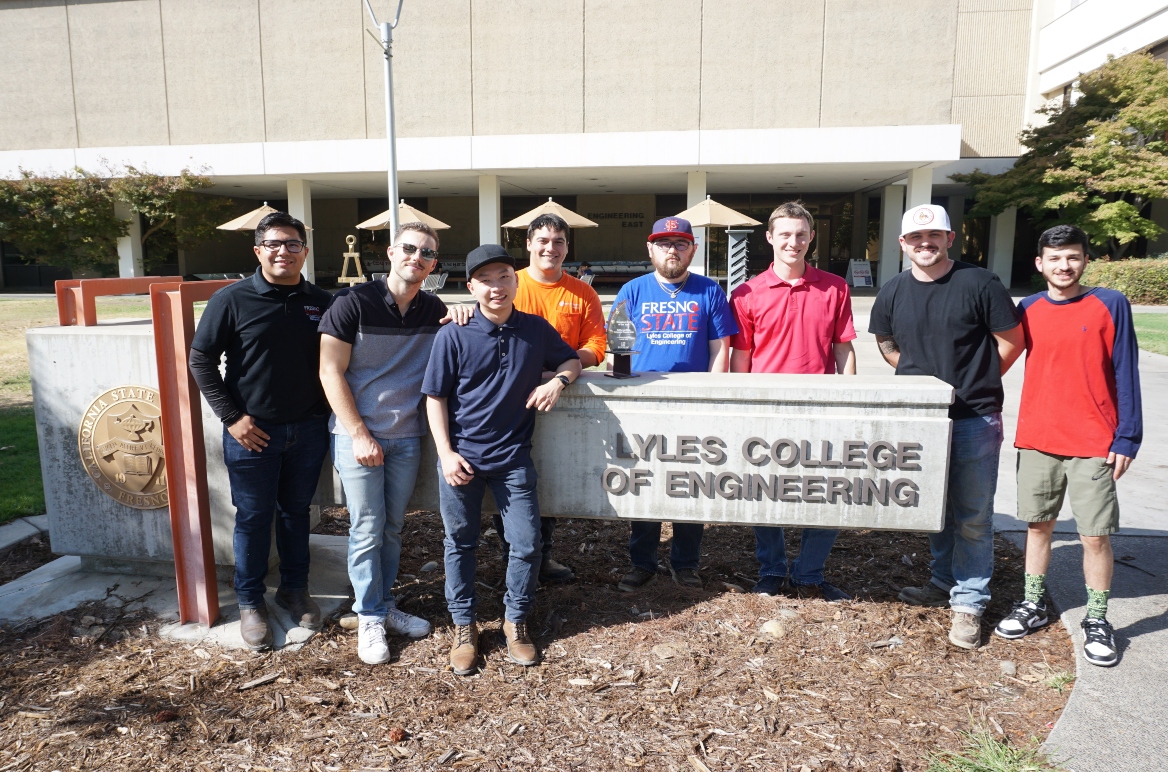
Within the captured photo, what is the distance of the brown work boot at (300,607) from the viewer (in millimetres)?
3719

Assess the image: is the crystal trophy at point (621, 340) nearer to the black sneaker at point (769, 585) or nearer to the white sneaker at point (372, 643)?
the black sneaker at point (769, 585)

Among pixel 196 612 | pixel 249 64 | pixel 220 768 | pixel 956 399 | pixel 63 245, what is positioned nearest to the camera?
pixel 220 768

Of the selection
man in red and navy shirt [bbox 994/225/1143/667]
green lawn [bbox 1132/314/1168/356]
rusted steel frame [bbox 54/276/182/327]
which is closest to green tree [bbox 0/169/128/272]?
rusted steel frame [bbox 54/276/182/327]

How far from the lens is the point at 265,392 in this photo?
3.40m

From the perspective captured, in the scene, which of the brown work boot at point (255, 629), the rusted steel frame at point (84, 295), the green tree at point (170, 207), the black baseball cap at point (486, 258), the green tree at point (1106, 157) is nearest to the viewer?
the black baseball cap at point (486, 258)

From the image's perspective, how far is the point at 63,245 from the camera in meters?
27.4

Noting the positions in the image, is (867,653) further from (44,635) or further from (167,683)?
(44,635)

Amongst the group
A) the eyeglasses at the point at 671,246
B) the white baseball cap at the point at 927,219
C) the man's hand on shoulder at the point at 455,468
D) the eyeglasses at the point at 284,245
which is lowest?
the man's hand on shoulder at the point at 455,468

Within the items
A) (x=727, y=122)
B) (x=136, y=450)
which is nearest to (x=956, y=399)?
(x=136, y=450)

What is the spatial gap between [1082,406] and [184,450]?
155 inches

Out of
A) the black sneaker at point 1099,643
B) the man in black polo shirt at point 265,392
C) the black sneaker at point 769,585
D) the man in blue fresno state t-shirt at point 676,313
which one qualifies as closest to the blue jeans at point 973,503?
the black sneaker at point 1099,643

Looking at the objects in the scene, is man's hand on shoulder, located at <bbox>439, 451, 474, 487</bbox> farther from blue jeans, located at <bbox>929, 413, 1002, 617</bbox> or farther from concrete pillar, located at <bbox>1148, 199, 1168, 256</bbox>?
concrete pillar, located at <bbox>1148, 199, 1168, 256</bbox>

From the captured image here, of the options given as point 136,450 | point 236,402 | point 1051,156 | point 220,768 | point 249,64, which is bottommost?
point 220,768

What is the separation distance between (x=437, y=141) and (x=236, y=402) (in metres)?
21.6
